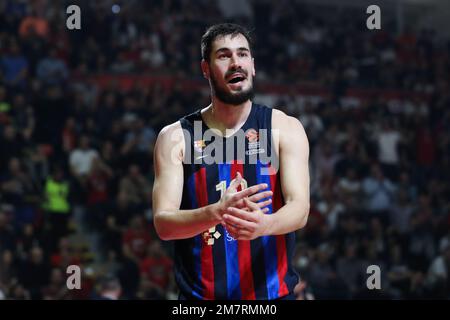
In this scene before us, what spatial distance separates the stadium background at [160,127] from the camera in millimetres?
13008

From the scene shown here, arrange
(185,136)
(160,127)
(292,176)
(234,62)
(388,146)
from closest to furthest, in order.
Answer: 1. (292,176)
2. (234,62)
3. (185,136)
4. (160,127)
5. (388,146)

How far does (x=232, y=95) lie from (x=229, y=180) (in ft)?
1.58

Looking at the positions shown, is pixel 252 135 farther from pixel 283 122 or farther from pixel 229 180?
pixel 229 180

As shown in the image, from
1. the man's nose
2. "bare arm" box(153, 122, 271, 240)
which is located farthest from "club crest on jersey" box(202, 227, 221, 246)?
the man's nose

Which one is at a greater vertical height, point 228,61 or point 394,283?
point 228,61

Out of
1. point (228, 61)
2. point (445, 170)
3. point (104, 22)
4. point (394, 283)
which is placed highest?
point (104, 22)

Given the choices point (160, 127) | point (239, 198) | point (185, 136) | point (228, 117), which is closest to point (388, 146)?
point (160, 127)

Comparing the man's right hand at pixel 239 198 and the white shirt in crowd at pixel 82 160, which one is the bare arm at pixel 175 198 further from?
the white shirt in crowd at pixel 82 160

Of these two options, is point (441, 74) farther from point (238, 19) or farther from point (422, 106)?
point (238, 19)

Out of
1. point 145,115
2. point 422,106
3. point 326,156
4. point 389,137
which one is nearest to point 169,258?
point 145,115

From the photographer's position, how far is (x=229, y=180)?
15.2 feet

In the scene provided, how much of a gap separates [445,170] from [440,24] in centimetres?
703

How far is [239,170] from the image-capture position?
15.3ft

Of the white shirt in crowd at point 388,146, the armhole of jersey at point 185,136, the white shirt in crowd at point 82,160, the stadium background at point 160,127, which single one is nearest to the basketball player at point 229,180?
the armhole of jersey at point 185,136
